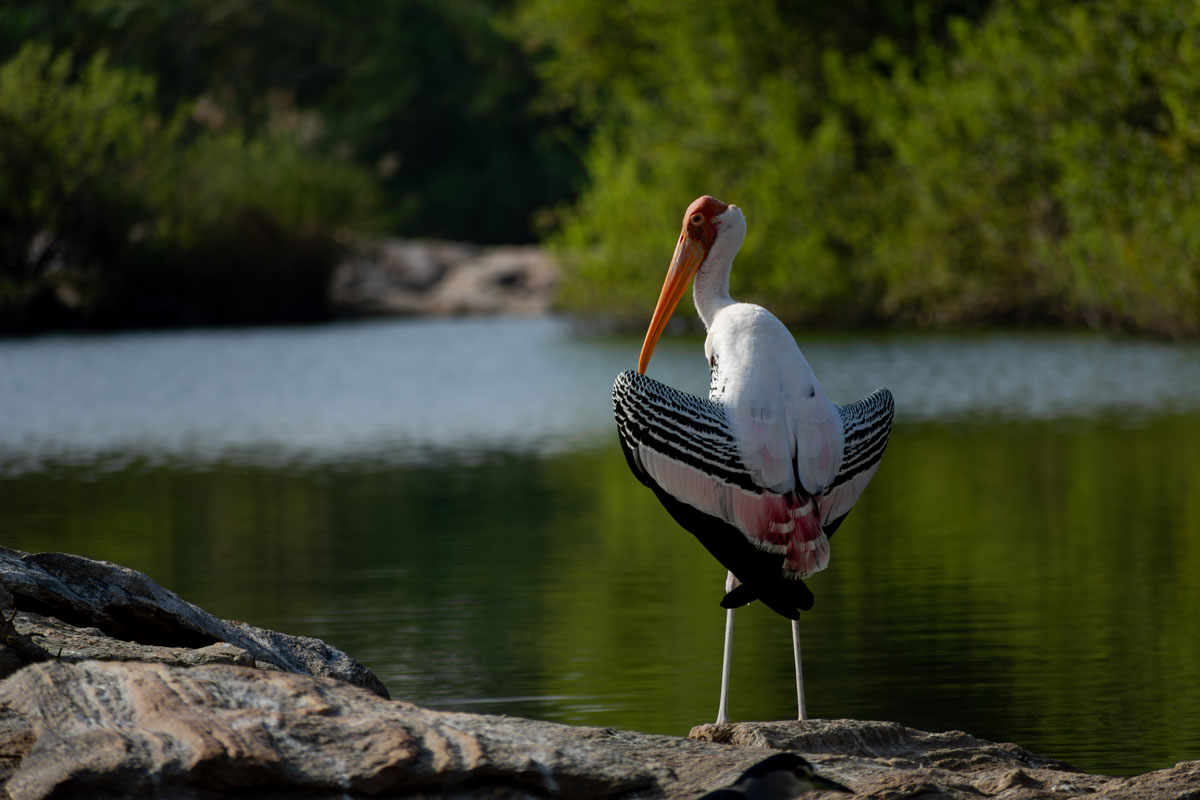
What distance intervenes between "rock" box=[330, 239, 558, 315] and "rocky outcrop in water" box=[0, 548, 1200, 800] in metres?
37.9

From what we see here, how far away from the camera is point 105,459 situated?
1546 cm

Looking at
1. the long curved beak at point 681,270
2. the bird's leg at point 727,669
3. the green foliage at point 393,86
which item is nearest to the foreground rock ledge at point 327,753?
the bird's leg at point 727,669

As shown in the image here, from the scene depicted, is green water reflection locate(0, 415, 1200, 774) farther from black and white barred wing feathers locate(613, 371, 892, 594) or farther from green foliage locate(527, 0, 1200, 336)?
green foliage locate(527, 0, 1200, 336)

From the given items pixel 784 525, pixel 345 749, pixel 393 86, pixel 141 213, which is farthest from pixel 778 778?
pixel 393 86

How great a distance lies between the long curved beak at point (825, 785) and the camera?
4.31 m

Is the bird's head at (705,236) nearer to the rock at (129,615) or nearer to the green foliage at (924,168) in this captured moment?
the rock at (129,615)

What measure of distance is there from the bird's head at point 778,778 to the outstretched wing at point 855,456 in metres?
1.69

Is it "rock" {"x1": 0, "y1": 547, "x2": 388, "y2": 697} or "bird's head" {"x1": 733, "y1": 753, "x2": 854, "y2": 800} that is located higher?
"rock" {"x1": 0, "y1": 547, "x2": 388, "y2": 697}

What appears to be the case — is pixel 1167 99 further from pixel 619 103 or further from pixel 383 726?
pixel 383 726

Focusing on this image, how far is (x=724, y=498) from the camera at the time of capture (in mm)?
5809

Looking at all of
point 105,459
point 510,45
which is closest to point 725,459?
point 105,459

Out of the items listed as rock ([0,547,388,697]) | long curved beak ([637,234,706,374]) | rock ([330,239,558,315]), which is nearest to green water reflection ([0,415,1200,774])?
rock ([0,547,388,697])

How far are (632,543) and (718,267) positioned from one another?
370cm

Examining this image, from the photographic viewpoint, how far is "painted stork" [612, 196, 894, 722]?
5766 mm
